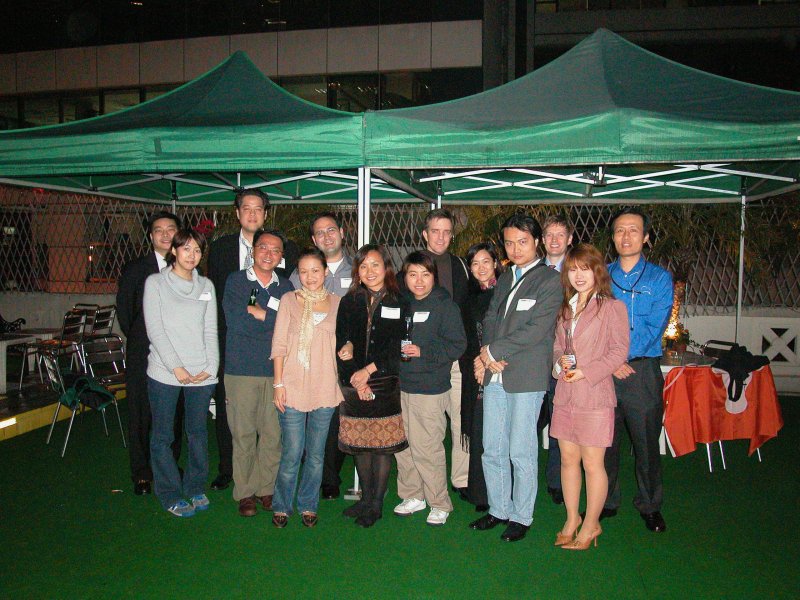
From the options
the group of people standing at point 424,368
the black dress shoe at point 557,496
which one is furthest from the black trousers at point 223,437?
the black dress shoe at point 557,496

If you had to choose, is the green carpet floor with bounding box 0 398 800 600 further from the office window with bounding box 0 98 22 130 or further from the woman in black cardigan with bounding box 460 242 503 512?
the office window with bounding box 0 98 22 130

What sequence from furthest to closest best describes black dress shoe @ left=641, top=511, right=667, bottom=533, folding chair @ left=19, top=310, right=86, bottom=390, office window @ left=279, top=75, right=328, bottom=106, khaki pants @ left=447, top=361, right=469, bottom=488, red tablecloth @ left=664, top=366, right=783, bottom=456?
office window @ left=279, top=75, right=328, bottom=106 → folding chair @ left=19, top=310, right=86, bottom=390 → red tablecloth @ left=664, top=366, right=783, bottom=456 → khaki pants @ left=447, top=361, right=469, bottom=488 → black dress shoe @ left=641, top=511, right=667, bottom=533

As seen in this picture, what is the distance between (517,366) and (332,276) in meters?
1.35

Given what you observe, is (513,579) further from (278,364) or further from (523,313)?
(278,364)

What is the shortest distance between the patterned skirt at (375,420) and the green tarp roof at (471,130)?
3.85 feet

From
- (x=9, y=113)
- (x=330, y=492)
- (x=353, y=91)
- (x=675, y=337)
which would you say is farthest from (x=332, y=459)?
(x=9, y=113)

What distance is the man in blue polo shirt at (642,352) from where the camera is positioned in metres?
3.21

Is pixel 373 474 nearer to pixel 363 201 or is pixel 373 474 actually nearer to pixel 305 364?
pixel 305 364

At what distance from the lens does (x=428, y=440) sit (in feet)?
10.6

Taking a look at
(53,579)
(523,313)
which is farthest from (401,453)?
(53,579)

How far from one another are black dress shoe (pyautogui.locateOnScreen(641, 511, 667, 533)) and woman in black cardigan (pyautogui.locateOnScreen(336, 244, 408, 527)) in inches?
53.4

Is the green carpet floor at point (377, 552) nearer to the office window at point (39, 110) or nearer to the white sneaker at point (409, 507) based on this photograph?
the white sneaker at point (409, 507)

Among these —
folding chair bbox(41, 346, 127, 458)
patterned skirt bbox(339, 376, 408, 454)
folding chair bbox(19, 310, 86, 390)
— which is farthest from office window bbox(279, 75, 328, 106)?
patterned skirt bbox(339, 376, 408, 454)

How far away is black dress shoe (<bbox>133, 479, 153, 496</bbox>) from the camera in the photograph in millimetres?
3773
